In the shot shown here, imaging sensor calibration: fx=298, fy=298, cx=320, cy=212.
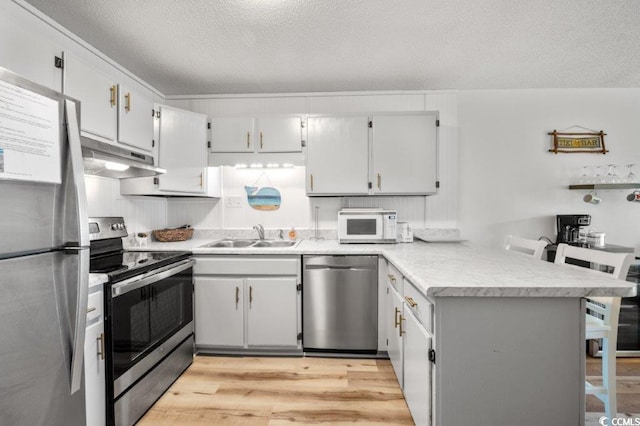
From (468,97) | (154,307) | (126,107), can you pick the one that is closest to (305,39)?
(126,107)

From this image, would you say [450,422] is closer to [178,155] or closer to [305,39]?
[305,39]

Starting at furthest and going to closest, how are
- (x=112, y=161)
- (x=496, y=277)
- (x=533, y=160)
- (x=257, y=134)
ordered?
(x=533, y=160), (x=257, y=134), (x=112, y=161), (x=496, y=277)

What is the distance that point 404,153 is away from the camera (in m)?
2.78

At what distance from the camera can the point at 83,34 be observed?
2082mm

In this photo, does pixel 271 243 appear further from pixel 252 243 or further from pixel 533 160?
pixel 533 160

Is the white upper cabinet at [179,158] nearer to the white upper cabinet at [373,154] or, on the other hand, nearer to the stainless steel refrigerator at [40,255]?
the white upper cabinet at [373,154]

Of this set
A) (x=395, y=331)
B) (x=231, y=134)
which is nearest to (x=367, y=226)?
(x=395, y=331)

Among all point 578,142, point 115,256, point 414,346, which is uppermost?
→ point 578,142

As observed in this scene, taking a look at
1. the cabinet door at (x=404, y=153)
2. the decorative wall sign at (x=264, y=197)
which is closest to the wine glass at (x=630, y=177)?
the cabinet door at (x=404, y=153)

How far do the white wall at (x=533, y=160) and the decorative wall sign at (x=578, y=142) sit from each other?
0.05 meters

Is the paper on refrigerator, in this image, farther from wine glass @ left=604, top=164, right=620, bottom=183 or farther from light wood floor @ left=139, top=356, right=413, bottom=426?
wine glass @ left=604, top=164, right=620, bottom=183

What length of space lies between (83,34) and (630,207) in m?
5.02

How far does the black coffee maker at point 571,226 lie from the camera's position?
290 centimetres

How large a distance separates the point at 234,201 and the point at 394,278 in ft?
6.30
